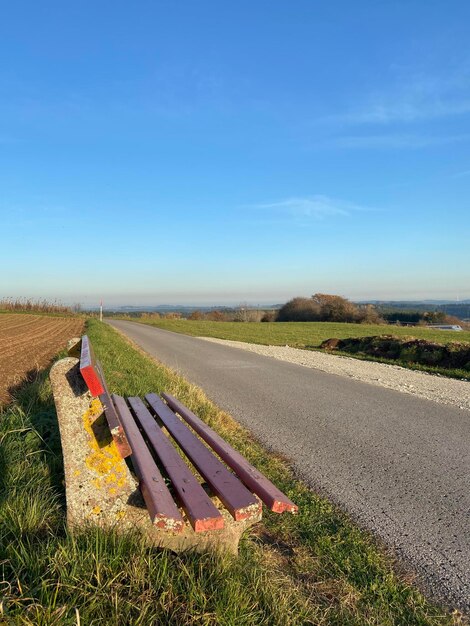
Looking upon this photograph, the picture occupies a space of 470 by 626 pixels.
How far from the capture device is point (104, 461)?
2.72 metres

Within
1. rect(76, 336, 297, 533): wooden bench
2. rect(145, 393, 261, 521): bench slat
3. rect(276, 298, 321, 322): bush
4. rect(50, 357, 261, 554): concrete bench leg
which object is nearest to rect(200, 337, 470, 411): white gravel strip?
rect(145, 393, 261, 521): bench slat

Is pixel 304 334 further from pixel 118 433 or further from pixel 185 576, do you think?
pixel 185 576

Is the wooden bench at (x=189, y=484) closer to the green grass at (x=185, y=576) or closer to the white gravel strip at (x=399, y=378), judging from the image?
the green grass at (x=185, y=576)

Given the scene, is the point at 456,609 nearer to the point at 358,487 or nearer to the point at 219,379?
the point at 358,487

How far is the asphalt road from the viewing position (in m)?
3.23

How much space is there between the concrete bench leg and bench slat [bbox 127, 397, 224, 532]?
171 millimetres

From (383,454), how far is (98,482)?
11.5ft

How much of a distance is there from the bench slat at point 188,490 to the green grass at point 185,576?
0.25 metres

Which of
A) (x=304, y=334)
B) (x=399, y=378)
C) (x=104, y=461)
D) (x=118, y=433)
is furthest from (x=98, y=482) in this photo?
(x=304, y=334)

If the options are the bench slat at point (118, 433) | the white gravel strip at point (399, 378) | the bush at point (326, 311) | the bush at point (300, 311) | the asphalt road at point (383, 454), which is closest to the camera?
the bench slat at point (118, 433)

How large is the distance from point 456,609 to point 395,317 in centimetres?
6588

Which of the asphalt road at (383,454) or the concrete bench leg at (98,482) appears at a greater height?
the concrete bench leg at (98,482)

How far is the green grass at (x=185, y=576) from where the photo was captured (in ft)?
6.78

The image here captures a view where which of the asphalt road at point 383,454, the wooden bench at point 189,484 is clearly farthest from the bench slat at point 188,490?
the asphalt road at point 383,454
